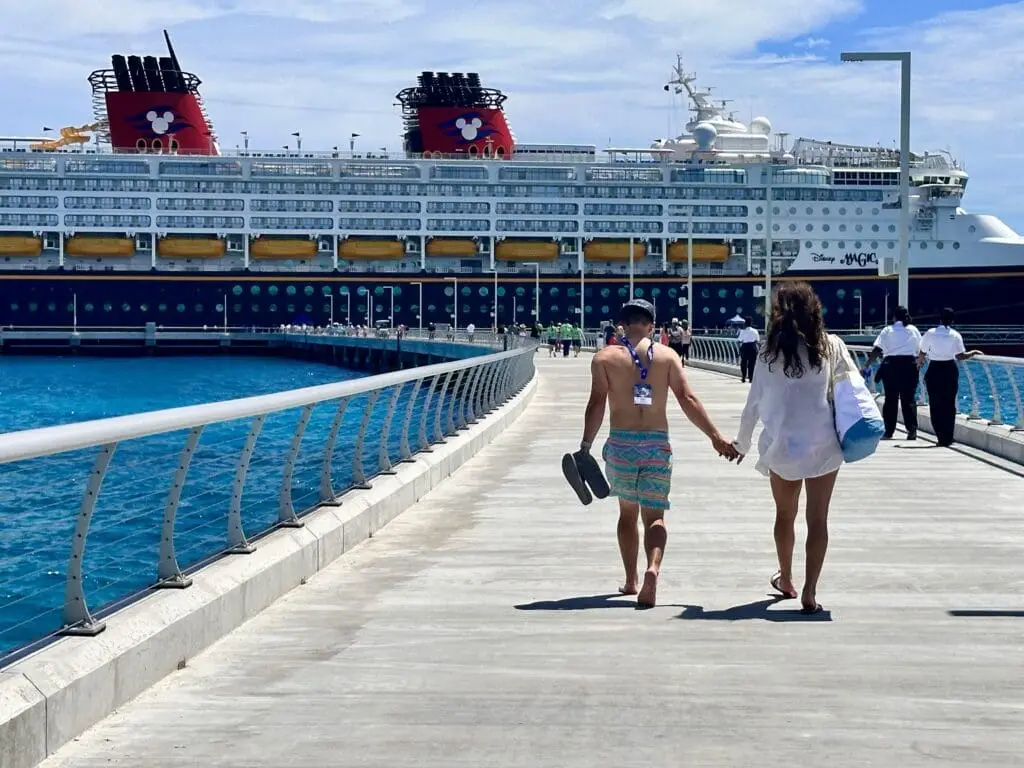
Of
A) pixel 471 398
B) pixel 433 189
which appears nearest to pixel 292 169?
pixel 433 189

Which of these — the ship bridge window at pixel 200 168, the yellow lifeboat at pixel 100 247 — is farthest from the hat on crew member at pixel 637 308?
the ship bridge window at pixel 200 168

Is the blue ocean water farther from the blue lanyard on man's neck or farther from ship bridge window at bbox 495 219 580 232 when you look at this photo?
ship bridge window at bbox 495 219 580 232

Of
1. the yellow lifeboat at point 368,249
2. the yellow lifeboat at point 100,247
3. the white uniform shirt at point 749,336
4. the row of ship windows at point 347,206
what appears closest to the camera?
the white uniform shirt at point 749,336

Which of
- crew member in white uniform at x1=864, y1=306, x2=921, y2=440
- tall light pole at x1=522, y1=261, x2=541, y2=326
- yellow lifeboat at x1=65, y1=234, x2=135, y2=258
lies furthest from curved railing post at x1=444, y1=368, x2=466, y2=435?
yellow lifeboat at x1=65, y1=234, x2=135, y2=258

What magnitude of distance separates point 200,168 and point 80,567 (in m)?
84.1

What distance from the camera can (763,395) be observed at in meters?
7.43

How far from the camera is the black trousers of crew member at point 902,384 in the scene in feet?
57.1

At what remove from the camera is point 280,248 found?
8488cm

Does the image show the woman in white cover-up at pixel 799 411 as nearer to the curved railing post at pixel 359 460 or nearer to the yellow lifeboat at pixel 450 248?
the curved railing post at pixel 359 460

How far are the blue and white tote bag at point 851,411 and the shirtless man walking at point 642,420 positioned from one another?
1.88 ft

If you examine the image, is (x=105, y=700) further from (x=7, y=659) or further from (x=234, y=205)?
(x=234, y=205)

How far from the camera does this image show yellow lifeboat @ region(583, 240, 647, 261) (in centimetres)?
8619

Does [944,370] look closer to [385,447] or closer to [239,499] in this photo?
[385,447]

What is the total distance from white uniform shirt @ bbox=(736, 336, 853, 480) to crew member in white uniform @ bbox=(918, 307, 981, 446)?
30.4 ft
